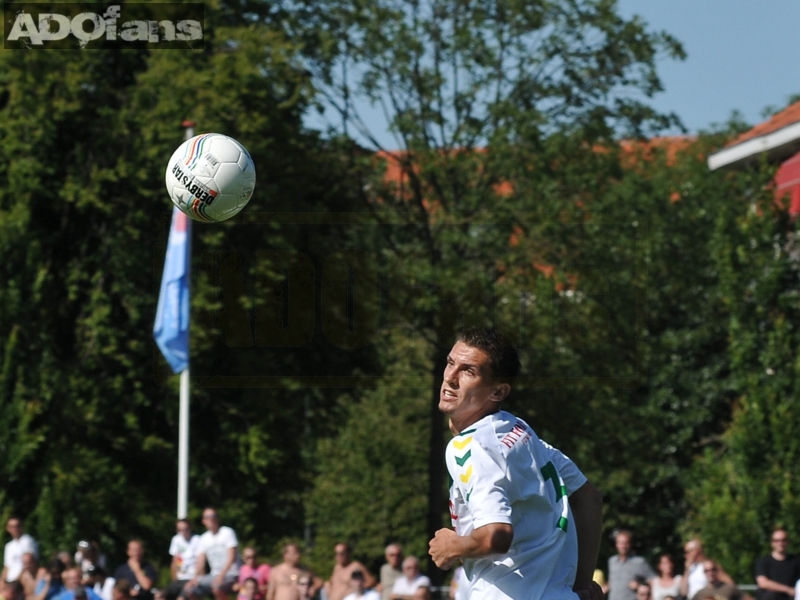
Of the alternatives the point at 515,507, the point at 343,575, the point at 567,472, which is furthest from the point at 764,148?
the point at 515,507

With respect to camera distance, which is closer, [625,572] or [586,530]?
[586,530]

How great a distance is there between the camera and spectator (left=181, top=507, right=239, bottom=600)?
14250 mm

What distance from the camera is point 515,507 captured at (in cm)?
471

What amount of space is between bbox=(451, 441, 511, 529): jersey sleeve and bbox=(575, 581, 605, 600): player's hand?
0.57m

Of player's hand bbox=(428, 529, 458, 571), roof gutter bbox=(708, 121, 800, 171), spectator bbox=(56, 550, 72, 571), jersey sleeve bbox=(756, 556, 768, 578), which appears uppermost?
roof gutter bbox=(708, 121, 800, 171)

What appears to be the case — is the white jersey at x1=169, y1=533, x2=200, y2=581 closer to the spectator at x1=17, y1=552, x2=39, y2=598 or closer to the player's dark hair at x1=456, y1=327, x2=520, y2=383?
the spectator at x1=17, y1=552, x2=39, y2=598

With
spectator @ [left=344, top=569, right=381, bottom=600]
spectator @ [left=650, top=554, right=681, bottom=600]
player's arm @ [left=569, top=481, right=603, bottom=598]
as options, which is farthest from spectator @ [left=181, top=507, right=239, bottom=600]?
player's arm @ [left=569, top=481, right=603, bottom=598]

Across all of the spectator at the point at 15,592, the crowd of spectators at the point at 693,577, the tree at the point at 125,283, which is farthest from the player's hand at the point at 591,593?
the tree at the point at 125,283

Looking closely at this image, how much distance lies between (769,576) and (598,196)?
16.6 metres

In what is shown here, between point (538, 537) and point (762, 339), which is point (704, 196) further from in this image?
point (538, 537)

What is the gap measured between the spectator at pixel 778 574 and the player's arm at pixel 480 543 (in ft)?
30.7

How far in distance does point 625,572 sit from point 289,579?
366cm

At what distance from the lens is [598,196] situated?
94.6 ft

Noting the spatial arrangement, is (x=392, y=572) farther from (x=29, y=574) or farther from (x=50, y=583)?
(x=29, y=574)
